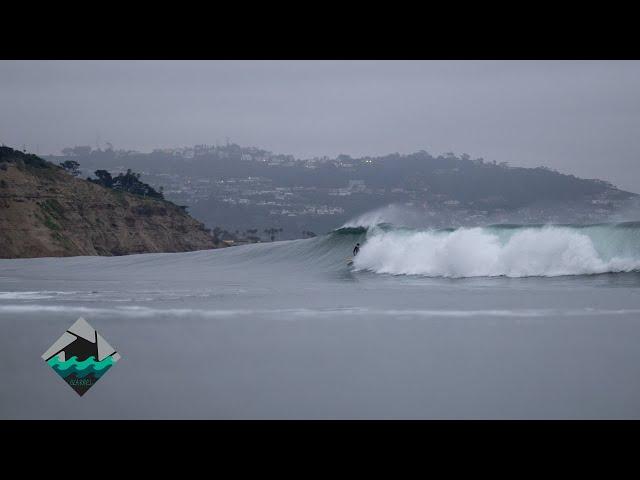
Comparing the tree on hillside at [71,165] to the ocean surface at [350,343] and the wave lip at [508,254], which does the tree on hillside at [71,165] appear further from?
the ocean surface at [350,343]

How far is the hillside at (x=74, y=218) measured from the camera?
54.7 metres

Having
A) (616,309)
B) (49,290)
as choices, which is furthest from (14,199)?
(616,309)

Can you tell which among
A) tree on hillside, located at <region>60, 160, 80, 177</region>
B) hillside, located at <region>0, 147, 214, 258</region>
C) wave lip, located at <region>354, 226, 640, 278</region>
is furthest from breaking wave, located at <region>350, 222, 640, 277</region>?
tree on hillside, located at <region>60, 160, 80, 177</region>

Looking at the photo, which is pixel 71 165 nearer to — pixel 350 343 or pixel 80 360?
pixel 350 343

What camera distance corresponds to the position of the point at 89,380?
728 cm

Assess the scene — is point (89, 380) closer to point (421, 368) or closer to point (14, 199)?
point (421, 368)

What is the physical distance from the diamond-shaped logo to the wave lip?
14.8 m

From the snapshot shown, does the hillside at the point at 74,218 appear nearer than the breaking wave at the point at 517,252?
No

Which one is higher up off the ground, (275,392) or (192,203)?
(275,392)

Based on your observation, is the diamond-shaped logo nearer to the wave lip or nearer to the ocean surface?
the ocean surface

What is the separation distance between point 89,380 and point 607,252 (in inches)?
673

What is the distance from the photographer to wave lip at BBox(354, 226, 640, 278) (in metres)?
21.0

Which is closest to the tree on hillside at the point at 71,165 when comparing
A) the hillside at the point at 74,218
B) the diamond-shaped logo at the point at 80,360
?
the hillside at the point at 74,218

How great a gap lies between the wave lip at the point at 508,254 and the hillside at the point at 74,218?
34.7 metres
